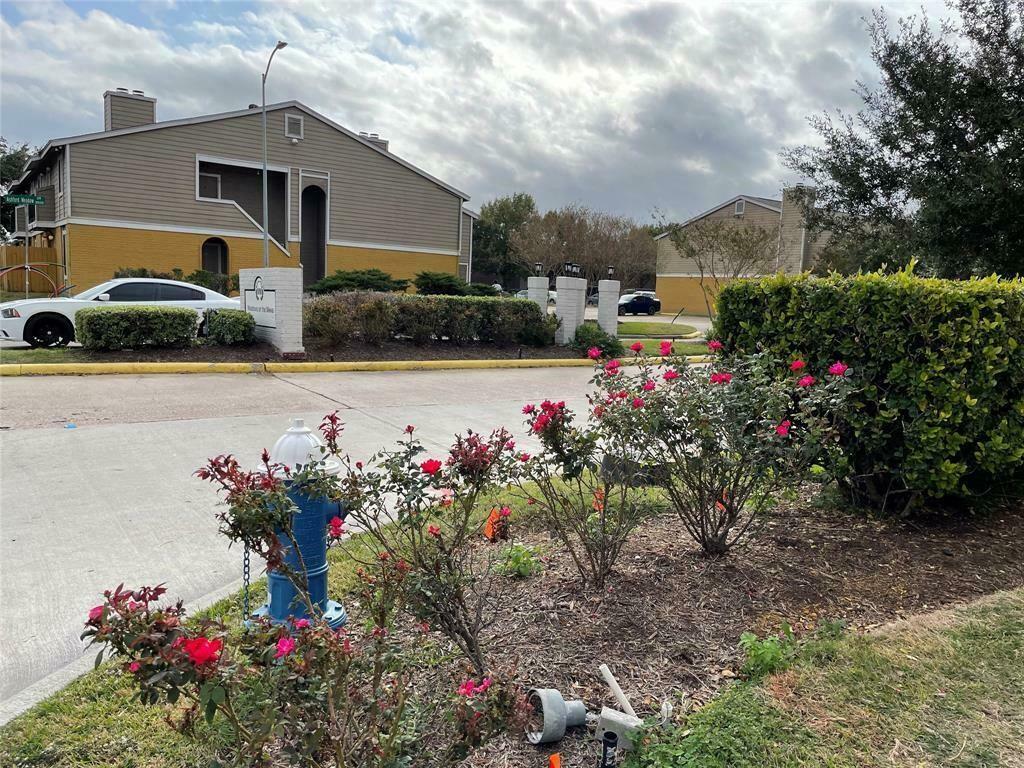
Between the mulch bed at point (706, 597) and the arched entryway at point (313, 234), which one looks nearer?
the mulch bed at point (706, 597)

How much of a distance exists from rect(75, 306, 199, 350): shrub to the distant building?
2679cm

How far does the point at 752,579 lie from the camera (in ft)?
12.0

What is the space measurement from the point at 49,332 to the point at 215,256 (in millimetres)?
15469

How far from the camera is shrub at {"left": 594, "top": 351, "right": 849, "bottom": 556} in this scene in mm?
3480

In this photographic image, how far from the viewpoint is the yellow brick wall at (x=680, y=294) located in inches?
1889

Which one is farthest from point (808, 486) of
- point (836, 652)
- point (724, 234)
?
point (724, 234)

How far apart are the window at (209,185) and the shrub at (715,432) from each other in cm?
2843

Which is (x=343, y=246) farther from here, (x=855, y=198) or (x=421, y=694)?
(x=421, y=694)

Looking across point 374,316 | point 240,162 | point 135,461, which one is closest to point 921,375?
point 135,461

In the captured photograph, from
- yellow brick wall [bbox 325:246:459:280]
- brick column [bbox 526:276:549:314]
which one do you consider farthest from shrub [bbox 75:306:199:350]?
yellow brick wall [bbox 325:246:459:280]

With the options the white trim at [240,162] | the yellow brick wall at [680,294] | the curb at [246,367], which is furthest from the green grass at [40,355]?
the yellow brick wall at [680,294]

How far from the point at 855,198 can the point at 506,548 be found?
12.7m

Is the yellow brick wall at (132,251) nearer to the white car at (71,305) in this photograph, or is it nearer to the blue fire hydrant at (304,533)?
the white car at (71,305)

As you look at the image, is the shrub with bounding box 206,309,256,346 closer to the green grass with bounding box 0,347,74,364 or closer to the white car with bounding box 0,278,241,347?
the white car with bounding box 0,278,241,347
